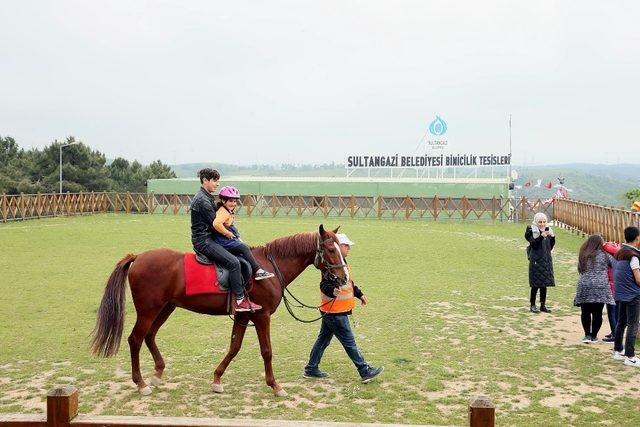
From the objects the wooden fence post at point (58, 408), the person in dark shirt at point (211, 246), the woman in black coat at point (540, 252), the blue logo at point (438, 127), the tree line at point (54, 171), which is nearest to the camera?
the wooden fence post at point (58, 408)

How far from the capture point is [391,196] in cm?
3938

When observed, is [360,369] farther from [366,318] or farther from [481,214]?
[481,214]

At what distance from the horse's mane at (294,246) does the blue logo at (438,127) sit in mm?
38820

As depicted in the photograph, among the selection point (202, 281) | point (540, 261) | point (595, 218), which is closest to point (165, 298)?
point (202, 281)

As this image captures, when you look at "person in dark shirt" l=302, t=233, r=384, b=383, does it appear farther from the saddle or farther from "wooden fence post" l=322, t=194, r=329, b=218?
"wooden fence post" l=322, t=194, r=329, b=218

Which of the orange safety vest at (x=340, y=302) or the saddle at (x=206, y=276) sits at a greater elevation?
the saddle at (x=206, y=276)

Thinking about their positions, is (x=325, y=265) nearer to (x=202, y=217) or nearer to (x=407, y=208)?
(x=202, y=217)

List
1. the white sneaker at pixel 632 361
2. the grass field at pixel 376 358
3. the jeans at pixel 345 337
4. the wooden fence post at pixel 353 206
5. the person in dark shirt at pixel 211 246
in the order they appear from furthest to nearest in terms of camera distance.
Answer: the wooden fence post at pixel 353 206, the white sneaker at pixel 632 361, the jeans at pixel 345 337, the person in dark shirt at pixel 211 246, the grass field at pixel 376 358

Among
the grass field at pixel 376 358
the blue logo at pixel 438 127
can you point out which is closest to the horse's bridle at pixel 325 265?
the grass field at pixel 376 358

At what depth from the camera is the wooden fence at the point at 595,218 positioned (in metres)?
19.2

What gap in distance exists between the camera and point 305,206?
40.8m

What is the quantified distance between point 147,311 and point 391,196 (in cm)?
3363

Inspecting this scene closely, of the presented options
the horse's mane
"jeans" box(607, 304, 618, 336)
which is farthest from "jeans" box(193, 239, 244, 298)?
"jeans" box(607, 304, 618, 336)

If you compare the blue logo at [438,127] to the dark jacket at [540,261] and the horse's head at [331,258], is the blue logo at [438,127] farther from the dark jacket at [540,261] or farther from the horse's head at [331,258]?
the horse's head at [331,258]
